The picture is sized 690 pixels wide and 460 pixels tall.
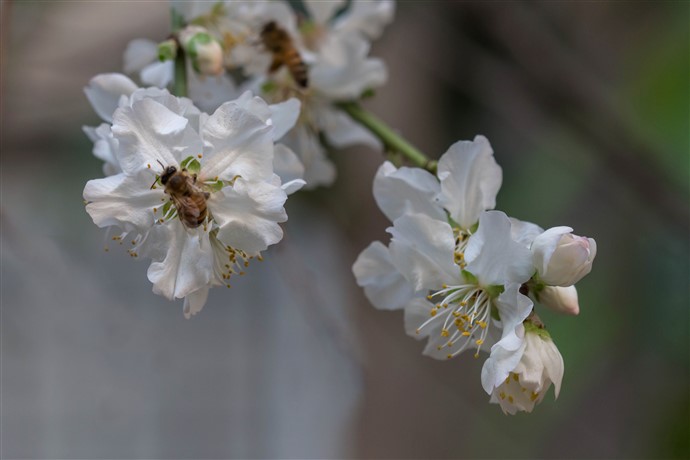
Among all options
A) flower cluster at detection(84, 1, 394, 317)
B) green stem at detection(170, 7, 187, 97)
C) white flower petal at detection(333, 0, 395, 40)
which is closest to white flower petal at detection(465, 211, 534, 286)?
flower cluster at detection(84, 1, 394, 317)

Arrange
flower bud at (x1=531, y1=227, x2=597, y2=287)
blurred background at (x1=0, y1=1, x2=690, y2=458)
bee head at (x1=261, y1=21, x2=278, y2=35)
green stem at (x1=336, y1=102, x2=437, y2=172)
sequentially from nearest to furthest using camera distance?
flower bud at (x1=531, y1=227, x2=597, y2=287), green stem at (x1=336, y1=102, x2=437, y2=172), bee head at (x1=261, y1=21, x2=278, y2=35), blurred background at (x1=0, y1=1, x2=690, y2=458)

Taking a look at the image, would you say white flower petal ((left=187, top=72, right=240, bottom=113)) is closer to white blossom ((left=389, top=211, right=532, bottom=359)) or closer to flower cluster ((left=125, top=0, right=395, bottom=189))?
flower cluster ((left=125, top=0, right=395, bottom=189))

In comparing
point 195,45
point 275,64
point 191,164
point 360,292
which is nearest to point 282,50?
point 275,64

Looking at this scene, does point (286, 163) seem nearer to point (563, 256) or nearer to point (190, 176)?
point (190, 176)

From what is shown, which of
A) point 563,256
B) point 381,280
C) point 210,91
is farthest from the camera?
point 210,91

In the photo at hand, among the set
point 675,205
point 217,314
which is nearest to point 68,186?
point 217,314

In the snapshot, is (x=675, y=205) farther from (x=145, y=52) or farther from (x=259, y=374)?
(x=259, y=374)

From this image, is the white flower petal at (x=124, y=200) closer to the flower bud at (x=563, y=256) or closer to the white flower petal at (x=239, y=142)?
the white flower petal at (x=239, y=142)
